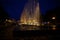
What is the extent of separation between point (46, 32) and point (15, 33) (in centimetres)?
182

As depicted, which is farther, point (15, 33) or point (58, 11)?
point (58, 11)

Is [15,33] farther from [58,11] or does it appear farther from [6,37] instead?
[58,11]

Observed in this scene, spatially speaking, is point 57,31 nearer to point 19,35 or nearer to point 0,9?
point 19,35

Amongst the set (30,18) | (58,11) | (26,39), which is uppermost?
(58,11)

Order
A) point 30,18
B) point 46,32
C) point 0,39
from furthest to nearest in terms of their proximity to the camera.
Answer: point 30,18, point 46,32, point 0,39

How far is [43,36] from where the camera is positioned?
1062cm

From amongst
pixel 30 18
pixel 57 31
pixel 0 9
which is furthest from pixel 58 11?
pixel 57 31

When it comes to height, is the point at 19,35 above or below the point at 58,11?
below

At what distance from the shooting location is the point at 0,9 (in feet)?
120

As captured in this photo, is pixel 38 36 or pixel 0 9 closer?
pixel 38 36

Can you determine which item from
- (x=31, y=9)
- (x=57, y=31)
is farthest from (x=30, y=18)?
(x=57, y=31)

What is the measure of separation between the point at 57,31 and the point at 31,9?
571 inches

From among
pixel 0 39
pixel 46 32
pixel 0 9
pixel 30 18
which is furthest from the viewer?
pixel 0 9

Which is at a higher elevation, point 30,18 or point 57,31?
point 30,18
